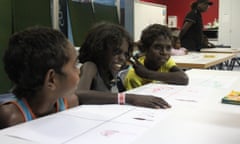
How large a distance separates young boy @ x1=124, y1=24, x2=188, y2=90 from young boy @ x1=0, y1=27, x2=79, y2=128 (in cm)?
84

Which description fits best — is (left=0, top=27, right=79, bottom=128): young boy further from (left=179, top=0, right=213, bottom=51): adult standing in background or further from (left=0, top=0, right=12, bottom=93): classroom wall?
(left=179, top=0, right=213, bottom=51): adult standing in background

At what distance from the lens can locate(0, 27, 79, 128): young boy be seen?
0.95 m

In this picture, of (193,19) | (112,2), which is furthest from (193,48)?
(112,2)

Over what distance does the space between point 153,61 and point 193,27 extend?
Result: 198 cm

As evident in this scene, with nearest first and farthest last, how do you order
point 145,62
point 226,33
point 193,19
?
point 145,62 < point 193,19 < point 226,33

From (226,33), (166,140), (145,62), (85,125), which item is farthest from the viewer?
(226,33)

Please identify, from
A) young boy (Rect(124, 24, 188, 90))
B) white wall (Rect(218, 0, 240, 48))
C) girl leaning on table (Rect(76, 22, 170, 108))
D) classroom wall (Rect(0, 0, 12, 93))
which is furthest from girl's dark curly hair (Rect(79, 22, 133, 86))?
white wall (Rect(218, 0, 240, 48))

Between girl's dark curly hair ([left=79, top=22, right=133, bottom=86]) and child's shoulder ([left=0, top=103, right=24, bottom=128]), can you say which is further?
girl's dark curly hair ([left=79, top=22, right=133, bottom=86])

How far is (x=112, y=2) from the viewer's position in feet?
12.8

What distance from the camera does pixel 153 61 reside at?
6.53ft

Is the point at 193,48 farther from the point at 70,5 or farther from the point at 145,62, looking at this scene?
the point at 145,62

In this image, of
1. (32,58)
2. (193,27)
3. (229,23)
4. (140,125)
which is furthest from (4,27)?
(229,23)

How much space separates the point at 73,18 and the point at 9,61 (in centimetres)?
222

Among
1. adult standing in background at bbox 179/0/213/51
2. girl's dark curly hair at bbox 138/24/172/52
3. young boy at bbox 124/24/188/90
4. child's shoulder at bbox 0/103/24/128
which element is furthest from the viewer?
adult standing in background at bbox 179/0/213/51
